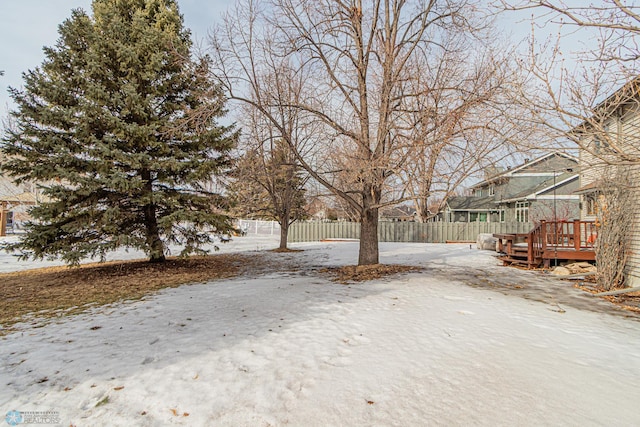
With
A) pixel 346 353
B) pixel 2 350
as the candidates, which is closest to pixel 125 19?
pixel 2 350

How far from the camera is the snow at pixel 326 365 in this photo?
7.91 feet

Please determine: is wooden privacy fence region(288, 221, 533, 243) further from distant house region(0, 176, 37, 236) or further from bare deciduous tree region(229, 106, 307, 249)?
distant house region(0, 176, 37, 236)

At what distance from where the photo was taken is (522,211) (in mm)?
24688

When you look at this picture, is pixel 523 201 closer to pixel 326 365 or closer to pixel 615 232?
pixel 615 232

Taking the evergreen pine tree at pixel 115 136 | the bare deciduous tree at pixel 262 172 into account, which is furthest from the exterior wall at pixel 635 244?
the evergreen pine tree at pixel 115 136

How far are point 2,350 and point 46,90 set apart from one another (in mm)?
7724

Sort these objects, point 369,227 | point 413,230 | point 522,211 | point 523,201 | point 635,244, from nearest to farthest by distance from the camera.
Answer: point 635,244, point 369,227, point 413,230, point 523,201, point 522,211

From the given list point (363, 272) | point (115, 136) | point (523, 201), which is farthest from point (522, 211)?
point (115, 136)

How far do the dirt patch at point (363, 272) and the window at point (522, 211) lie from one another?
19.0m

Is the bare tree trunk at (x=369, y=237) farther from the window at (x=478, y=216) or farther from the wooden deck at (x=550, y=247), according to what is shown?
the window at (x=478, y=216)

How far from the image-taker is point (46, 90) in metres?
8.26

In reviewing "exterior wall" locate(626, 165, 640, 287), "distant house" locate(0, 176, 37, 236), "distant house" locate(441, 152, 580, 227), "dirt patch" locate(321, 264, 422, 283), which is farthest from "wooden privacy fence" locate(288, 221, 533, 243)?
"distant house" locate(0, 176, 37, 236)

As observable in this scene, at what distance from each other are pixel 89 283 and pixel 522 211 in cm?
2753

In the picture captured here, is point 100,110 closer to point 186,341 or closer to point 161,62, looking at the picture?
point 161,62
